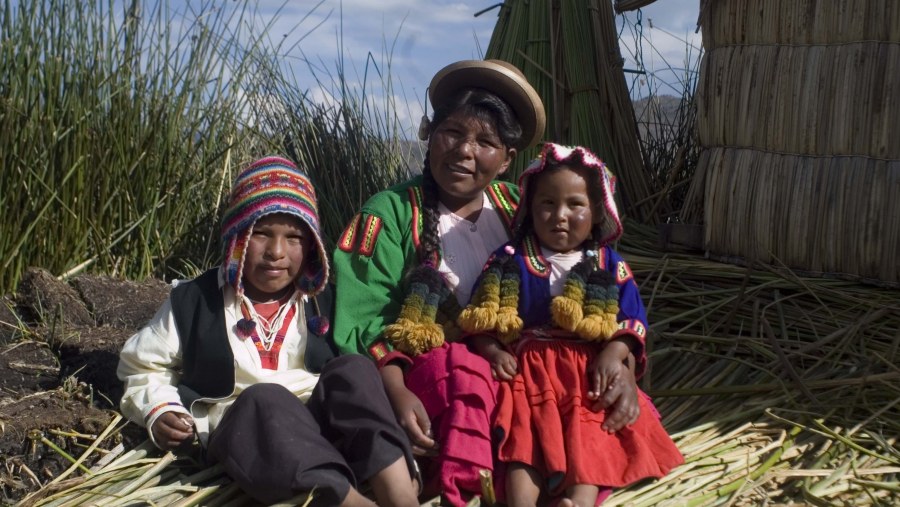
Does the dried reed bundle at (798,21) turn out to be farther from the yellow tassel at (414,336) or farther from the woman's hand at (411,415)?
the woman's hand at (411,415)

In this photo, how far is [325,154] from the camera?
474 centimetres

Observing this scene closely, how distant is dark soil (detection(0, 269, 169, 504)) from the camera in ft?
9.14

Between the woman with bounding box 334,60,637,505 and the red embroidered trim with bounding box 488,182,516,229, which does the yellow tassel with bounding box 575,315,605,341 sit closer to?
the woman with bounding box 334,60,637,505

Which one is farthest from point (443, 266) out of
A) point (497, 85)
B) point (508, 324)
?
point (497, 85)

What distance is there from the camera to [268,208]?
8.86 ft

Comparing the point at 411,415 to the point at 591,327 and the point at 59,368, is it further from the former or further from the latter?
the point at 59,368

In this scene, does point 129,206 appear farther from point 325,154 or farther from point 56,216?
point 325,154

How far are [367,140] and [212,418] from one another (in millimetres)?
2368

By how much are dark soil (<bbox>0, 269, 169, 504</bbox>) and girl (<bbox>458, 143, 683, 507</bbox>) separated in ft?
3.46

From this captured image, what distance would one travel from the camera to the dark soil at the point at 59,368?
2.79 metres

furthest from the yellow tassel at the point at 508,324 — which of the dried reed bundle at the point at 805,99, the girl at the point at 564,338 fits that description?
the dried reed bundle at the point at 805,99

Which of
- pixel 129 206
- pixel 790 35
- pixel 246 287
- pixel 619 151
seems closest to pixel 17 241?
pixel 129 206

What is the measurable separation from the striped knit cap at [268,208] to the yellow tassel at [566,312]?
62 centimetres

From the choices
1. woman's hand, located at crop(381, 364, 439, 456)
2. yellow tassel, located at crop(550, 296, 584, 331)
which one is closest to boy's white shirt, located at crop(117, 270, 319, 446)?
woman's hand, located at crop(381, 364, 439, 456)
